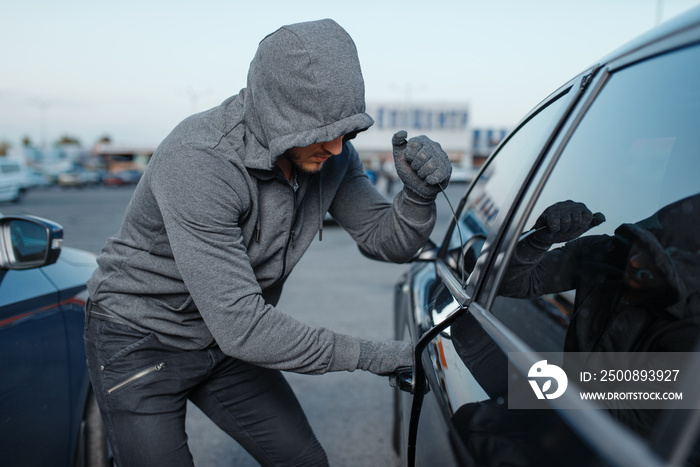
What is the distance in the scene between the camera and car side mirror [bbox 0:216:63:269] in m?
2.01

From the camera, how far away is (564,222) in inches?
56.1

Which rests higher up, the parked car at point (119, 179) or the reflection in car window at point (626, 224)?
the reflection in car window at point (626, 224)

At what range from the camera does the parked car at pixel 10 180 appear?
23084 millimetres

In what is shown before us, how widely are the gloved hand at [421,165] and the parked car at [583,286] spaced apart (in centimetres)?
21

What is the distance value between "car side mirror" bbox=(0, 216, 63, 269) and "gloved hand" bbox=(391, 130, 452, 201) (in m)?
1.33

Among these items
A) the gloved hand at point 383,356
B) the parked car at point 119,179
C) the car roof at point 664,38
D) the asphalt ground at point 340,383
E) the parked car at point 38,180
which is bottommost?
the parked car at point 119,179

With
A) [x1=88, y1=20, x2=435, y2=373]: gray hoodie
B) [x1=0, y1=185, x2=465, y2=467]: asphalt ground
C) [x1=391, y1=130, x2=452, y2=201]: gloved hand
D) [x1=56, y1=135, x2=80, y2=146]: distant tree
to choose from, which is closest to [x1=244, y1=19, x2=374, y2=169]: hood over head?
[x1=88, y1=20, x2=435, y2=373]: gray hoodie

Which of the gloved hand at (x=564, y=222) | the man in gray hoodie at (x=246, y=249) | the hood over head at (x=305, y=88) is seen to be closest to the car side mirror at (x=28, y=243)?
the man in gray hoodie at (x=246, y=249)

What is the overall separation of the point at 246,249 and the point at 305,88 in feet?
1.55

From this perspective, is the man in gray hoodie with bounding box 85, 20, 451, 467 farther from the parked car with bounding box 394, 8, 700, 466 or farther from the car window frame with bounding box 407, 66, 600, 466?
the parked car with bounding box 394, 8, 700, 466

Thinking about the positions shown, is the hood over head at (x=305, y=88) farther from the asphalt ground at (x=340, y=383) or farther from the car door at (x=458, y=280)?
the asphalt ground at (x=340, y=383)

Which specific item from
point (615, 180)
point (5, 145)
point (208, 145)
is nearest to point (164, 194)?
point (208, 145)

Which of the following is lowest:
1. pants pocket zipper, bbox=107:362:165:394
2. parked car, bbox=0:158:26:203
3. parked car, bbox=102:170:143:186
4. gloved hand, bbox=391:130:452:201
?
parked car, bbox=102:170:143:186

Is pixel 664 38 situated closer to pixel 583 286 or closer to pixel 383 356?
pixel 583 286
